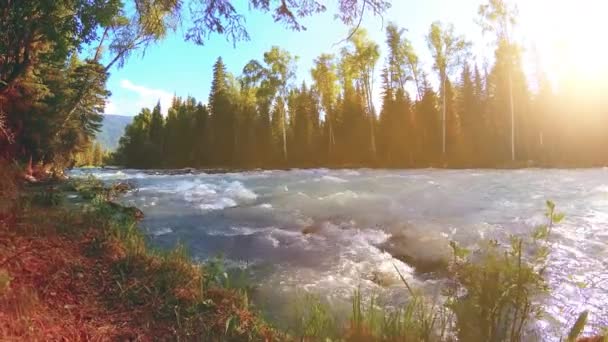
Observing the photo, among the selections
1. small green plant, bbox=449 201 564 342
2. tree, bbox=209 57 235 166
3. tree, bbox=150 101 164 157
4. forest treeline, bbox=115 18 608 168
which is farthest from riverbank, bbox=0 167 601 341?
tree, bbox=150 101 164 157

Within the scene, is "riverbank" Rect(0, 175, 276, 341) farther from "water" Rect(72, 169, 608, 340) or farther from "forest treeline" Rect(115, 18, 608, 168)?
"forest treeline" Rect(115, 18, 608, 168)

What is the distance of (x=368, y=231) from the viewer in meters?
6.32

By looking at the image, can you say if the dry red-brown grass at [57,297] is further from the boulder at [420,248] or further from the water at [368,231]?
the boulder at [420,248]

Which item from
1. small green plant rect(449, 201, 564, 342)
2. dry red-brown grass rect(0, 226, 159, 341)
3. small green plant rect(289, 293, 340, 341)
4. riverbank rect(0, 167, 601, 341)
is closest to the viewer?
small green plant rect(449, 201, 564, 342)

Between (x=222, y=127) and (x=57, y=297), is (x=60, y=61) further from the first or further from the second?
(x=222, y=127)

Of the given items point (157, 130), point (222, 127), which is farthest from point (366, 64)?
point (157, 130)

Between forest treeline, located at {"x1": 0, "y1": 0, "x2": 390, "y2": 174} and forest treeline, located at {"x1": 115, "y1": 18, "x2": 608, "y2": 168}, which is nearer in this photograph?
forest treeline, located at {"x1": 0, "y1": 0, "x2": 390, "y2": 174}

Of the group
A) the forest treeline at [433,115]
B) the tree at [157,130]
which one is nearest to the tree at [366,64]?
the forest treeline at [433,115]

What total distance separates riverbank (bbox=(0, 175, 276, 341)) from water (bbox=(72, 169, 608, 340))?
872 mm

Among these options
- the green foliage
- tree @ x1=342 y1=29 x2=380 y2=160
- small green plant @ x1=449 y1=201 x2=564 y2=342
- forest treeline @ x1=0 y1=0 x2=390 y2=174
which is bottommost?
the green foliage

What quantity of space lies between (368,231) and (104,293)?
4.33 m

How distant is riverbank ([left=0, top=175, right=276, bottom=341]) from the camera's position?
2533 mm

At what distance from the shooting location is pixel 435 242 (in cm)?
548

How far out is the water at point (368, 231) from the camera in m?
3.98
